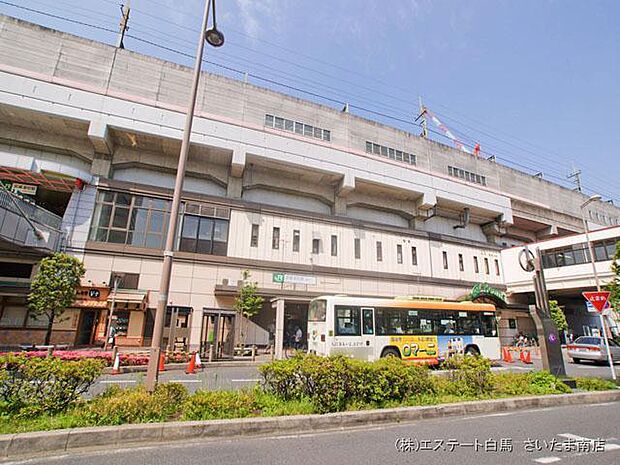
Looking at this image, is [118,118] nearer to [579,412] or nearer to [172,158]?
[172,158]

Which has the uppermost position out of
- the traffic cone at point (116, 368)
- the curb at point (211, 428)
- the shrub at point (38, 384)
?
the shrub at point (38, 384)

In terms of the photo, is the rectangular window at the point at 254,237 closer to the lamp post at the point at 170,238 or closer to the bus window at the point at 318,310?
the bus window at the point at 318,310

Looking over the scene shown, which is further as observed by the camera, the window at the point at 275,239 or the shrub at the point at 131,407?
the window at the point at 275,239

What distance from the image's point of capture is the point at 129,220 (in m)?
20.7

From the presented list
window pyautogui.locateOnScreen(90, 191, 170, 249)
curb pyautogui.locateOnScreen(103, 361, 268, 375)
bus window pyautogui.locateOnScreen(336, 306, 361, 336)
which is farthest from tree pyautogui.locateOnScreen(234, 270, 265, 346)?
bus window pyautogui.locateOnScreen(336, 306, 361, 336)

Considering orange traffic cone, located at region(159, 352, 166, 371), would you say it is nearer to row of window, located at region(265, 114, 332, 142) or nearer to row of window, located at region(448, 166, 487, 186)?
row of window, located at region(265, 114, 332, 142)

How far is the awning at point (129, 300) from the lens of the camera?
59.9 ft

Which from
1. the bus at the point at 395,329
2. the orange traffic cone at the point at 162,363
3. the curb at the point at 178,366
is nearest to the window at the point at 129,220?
the orange traffic cone at the point at 162,363

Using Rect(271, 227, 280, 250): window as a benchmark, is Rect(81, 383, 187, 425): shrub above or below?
below

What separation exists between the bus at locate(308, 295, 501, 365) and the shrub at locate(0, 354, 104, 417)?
947cm

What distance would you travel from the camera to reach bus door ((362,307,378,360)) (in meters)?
13.5

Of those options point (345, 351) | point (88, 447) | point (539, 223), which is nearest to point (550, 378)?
point (345, 351)

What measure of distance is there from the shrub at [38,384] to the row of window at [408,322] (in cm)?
975

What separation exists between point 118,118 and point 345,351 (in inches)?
818
